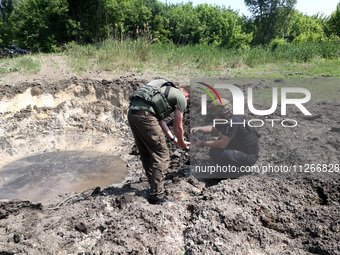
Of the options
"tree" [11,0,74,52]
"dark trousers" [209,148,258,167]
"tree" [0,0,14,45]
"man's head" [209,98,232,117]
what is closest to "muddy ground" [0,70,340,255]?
"dark trousers" [209,148,258,167]

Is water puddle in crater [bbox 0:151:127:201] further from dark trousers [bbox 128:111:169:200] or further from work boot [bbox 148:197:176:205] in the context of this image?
dark trousers [bbox 128:111:169:200]

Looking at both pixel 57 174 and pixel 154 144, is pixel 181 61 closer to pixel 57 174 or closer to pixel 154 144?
pixel 57 174

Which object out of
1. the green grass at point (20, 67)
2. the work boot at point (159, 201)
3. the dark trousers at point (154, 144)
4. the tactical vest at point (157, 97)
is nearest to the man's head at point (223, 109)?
the tactical vest at point (157, 97)

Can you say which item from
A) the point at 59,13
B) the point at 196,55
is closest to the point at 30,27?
the point at 59,13

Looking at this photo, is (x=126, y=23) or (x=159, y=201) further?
(x=126, y=23)

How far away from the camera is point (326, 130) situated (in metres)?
5.24

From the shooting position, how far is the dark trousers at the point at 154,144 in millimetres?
3342

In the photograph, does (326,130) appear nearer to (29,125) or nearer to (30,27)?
(29,125)

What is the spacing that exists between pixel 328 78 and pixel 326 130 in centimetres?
463

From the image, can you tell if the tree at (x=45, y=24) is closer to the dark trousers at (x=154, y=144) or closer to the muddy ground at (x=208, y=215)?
the muddy ground at (x=208, y=215)

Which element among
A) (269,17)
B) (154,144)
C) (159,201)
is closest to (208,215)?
(159,201)

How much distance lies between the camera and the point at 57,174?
18.4 feet

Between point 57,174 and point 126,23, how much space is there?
611 inches

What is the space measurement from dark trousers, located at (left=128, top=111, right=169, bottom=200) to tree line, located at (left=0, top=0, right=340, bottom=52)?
6664 millimetres
